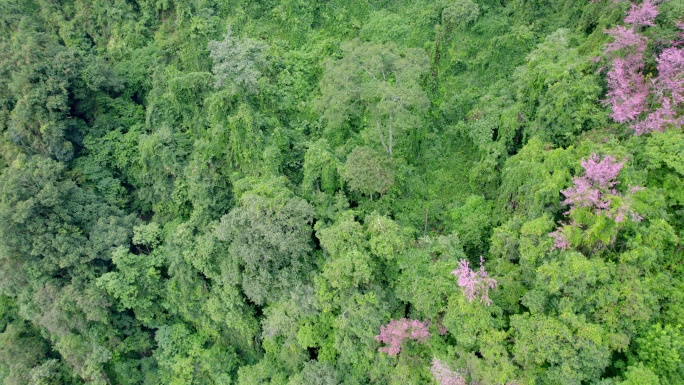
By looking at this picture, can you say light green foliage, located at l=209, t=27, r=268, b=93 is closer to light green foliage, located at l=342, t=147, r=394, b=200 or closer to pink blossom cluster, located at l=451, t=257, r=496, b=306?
→ light green foliage, located at l=342, t=147, r=394, b=200

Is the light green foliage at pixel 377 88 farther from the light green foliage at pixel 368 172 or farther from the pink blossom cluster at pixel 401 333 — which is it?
the pink blossom cluster at pixel 401 333

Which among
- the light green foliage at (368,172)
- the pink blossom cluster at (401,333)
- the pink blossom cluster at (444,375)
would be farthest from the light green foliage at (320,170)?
the pink blossom cluster at (444,375)

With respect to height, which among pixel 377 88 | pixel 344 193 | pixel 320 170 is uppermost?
pixel 377 88

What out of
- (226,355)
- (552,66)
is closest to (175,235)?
(226,355)

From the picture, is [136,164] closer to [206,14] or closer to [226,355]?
[206,14]

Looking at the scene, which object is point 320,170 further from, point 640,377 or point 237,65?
point 640,377

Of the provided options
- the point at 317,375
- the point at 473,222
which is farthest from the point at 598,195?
the point at 317,375
